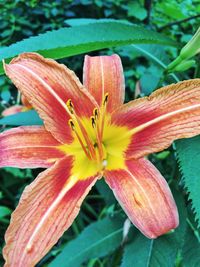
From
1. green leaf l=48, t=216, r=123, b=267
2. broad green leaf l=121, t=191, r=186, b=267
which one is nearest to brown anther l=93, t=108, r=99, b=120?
broad green leaf l=121, t=191, r=186, b=267

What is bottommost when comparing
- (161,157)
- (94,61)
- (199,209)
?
(161,157)

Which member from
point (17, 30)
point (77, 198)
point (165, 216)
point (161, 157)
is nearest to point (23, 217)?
point (77, 198)

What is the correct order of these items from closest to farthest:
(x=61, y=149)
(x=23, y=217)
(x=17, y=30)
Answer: (x=23, y=217) < (x=61, y=149) < (x=17, y=30)

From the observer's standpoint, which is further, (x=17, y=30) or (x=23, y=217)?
(x=17, y=30)

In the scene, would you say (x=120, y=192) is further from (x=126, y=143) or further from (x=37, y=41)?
(x=37, y=41)

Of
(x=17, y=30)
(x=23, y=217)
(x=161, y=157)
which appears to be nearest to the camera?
(x=23, y=217)

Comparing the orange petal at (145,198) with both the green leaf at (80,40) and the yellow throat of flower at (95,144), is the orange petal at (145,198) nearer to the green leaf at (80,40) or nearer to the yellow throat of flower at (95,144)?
the yellow throat of flower at (95,144)
